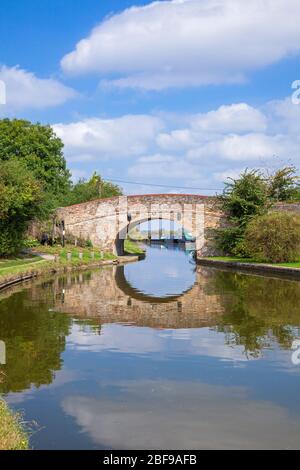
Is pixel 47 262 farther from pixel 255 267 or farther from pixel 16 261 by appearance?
pixel 255 267

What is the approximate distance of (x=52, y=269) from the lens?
32469mm

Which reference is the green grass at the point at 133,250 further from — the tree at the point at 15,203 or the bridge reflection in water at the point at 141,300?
the bridge reflection in water at the point at 141,300

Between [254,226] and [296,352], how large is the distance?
24705 mm

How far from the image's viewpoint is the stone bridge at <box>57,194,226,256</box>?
46219mm

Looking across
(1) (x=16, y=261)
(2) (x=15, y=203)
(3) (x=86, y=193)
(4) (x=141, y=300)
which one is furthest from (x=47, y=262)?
(3) (x=86, y=193)

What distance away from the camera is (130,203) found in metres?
46.3

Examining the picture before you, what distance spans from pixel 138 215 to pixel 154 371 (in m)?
36.3

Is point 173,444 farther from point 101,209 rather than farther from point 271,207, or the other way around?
point 101,209

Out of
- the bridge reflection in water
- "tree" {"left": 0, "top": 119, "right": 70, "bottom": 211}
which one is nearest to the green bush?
the bridge reflection in water

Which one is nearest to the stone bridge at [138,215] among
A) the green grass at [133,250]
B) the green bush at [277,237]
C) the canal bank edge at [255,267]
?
the canal bank edge at [255,267]

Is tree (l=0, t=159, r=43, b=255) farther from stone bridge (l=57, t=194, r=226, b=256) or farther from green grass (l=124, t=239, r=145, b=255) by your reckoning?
green grass (l=124, t=239, r=145, b=255)

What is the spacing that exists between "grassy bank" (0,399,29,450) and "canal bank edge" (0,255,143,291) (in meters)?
16.2

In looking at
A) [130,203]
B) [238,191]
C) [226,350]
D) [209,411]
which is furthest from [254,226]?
[209,411]

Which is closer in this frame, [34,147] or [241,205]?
[241,205]
